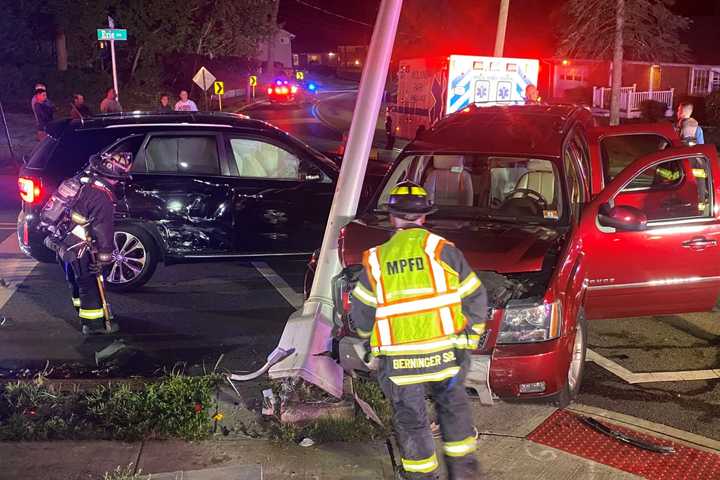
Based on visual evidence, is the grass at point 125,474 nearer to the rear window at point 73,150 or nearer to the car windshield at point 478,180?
the car windshield at point 478,180

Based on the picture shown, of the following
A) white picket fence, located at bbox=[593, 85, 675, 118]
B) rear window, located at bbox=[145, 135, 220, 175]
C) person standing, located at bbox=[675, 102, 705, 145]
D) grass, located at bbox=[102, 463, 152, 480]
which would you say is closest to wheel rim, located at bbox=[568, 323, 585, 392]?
grass, located at bbox=[102, 463, 152, 480]

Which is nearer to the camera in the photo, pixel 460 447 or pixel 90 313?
pixel 460 447

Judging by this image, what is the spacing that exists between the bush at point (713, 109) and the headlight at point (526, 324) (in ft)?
84.7

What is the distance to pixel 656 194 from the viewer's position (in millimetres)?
7215

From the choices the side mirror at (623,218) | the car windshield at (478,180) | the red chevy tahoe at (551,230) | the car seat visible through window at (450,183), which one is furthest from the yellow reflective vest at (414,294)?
the car seat visible through window at (450,183)

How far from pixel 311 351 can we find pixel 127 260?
146 inches

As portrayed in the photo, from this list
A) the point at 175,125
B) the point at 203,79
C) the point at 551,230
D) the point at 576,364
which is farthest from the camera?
the point at 203,79

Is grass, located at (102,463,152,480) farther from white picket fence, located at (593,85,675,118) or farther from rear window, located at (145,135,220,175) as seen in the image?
white picket fence, located at (593,85,675,118)

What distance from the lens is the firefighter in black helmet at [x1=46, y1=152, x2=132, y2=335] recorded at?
20.9 feet

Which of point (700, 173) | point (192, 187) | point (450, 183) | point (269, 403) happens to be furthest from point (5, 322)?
point (700, 173)

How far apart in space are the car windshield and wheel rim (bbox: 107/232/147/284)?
9.76 feet

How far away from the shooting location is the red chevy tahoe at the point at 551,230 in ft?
15.8

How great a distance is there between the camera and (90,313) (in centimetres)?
657

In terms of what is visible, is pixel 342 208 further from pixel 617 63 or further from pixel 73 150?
pixel 617 63
